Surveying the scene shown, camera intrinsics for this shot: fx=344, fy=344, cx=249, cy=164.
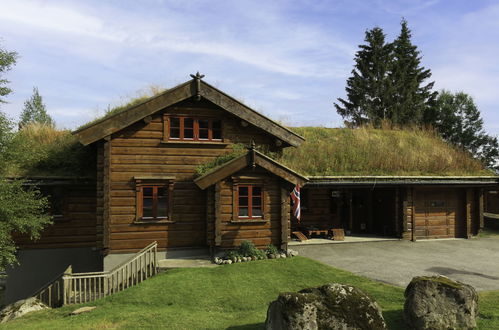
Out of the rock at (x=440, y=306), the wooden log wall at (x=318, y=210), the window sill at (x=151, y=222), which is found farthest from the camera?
the wooden log wall at (x=318, y=210)

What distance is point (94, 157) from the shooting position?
15.8 meters

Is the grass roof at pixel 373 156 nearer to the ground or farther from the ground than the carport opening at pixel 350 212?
farther from the ground

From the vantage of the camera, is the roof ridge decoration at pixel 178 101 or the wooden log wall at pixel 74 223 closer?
the roof ridge decoration at pixel 178 101

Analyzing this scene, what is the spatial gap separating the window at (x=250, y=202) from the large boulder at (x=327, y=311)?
7330 mm

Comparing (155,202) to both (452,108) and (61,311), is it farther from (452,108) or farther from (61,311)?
(452,108)

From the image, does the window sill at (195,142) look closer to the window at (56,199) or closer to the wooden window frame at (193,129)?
the wooden window frame at (193,129)

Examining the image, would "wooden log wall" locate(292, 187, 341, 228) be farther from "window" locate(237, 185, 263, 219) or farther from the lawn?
the lawn

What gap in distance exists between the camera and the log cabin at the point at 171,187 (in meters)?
13.8

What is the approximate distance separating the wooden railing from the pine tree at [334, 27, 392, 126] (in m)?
34.8

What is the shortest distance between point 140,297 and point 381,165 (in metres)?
14.5

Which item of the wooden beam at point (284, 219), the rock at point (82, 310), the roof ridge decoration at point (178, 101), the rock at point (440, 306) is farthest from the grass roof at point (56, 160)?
the rock at point (440, 306)

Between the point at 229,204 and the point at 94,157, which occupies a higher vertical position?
the point at 94,157

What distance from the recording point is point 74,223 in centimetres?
1516

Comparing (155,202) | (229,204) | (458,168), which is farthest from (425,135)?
(155,202)
